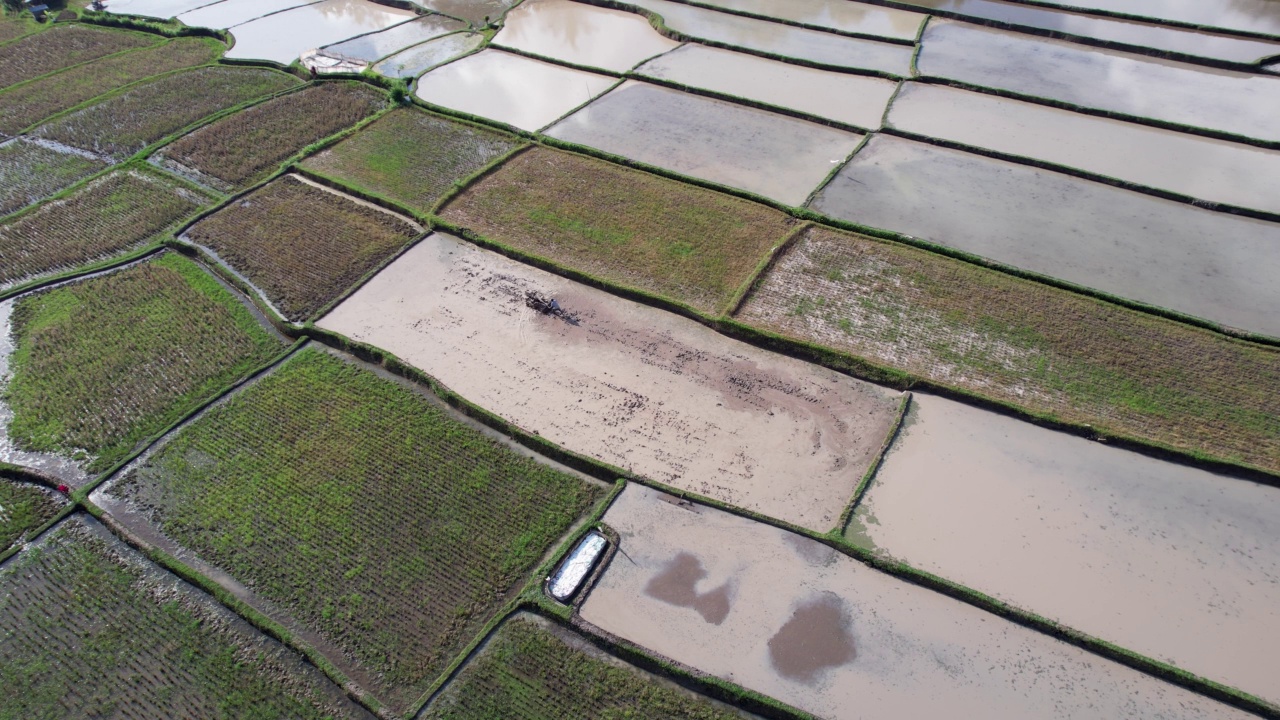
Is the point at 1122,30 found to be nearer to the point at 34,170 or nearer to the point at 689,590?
the point at 689,590

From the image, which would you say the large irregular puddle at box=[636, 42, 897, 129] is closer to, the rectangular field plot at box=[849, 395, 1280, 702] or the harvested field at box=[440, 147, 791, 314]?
the harvested field at box=[440, 147, 791, 314]

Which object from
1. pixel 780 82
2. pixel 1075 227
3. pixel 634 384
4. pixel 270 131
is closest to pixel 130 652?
pixel 634 384

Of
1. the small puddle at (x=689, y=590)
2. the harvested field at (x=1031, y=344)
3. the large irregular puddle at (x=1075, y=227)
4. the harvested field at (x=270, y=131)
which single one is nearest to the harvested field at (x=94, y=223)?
the harvested field at (x=270, y=131)

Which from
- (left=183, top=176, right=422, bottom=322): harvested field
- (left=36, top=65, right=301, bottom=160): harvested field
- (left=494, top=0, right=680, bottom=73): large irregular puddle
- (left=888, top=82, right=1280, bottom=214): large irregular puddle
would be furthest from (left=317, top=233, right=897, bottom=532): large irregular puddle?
(left=494, top=0, right=680, bottom=73): large irregular puddle

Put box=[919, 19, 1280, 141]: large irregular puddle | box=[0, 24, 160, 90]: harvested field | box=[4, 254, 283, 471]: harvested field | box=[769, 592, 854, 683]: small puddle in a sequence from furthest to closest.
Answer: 1. box=[0, 24, 160, 90]: harvested field
2. box=[919, 19, 1280, 141]: large irregular puddle
3. box=[4, 254, 283, 471]: harvested field
4. box=[769, 592, 854, 683]: small puddle

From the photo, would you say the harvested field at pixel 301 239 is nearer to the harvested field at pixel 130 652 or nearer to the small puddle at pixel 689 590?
the harvested field at pixel 130 652

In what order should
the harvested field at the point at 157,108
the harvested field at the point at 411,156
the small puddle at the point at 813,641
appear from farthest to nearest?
the harvested field at the point at 157,108 < the harvested field at the point at 411,156 < the small puddle at the point at 813,641
